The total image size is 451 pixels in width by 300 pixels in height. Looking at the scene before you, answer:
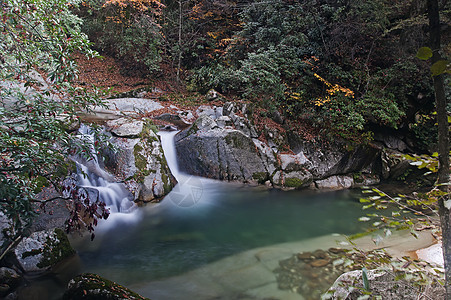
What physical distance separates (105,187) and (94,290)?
3195 mm

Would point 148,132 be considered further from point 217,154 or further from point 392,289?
point 392,289

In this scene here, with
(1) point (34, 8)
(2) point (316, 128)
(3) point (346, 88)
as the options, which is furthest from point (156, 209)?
(3) point (346, 88)

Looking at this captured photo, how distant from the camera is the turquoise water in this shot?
427cm

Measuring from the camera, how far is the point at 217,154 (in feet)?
24.8

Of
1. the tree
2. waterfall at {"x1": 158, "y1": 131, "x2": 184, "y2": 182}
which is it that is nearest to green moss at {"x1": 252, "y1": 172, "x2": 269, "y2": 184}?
waterfall at {"x1": 158, "y1": 131, "x2": 184, "y2": 182}

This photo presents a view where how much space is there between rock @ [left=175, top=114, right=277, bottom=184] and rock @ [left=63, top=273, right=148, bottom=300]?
457 cm

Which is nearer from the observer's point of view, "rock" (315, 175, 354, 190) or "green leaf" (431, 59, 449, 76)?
"green leaf" (431, 59, 449, 76)

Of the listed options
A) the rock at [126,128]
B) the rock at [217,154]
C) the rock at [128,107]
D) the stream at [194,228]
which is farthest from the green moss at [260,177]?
the rock at [128,107]

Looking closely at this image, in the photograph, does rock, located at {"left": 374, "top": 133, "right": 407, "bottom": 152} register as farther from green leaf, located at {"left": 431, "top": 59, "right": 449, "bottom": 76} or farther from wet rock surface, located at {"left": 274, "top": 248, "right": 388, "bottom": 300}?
green leaf, located at {"left": 431, "top": 59, "right": 449, "bottom": 76}

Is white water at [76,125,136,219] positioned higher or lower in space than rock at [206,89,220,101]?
lower

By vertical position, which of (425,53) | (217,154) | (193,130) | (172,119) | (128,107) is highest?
(128,107)

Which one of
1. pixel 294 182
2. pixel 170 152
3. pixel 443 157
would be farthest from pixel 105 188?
pixel 443 157

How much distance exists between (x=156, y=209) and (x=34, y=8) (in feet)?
13.9

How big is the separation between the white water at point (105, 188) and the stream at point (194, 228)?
0.17 m
